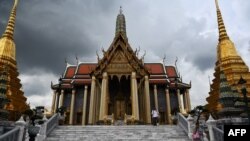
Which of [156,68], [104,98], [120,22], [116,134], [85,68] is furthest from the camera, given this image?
[120,22]

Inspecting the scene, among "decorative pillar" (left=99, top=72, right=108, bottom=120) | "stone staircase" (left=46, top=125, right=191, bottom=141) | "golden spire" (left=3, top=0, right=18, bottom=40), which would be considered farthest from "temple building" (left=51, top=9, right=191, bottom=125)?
"golden spire" (left=3, top=0, right=18, bottom=40)

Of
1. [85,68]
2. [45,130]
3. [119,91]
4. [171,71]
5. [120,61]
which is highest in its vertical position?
[85,68]

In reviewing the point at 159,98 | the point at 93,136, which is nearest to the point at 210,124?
the point at 93,136

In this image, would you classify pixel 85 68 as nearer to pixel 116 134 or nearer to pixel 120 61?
pixel 120 61

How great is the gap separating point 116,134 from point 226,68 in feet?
57.4

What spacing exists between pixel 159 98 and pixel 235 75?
28.5 feet

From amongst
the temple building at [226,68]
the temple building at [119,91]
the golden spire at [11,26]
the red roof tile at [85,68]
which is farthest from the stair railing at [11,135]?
the golden spire at [11,26]

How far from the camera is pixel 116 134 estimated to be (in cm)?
1388

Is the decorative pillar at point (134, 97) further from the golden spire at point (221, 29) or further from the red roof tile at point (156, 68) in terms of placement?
the golden spire at point (221, 29)

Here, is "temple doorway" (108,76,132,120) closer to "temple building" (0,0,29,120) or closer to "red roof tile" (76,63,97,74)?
"red roof tile" (76,63,97,74)

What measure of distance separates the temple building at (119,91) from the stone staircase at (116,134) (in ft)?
22.5

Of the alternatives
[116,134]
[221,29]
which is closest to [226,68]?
[221,29]

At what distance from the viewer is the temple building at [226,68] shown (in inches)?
1001

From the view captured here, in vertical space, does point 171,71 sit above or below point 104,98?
above
